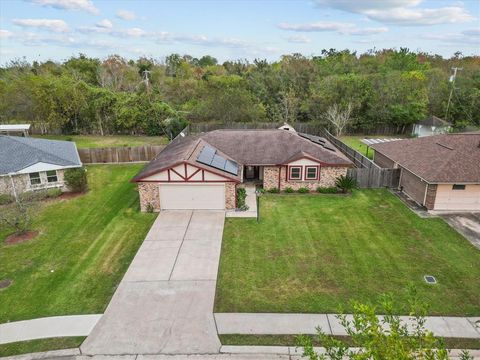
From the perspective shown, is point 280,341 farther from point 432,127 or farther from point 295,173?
point 432,127

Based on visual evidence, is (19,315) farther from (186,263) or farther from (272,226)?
(272,226)

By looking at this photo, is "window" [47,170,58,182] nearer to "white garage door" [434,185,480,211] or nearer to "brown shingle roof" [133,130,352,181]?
"brown shingle roof" [133,130,352,181]

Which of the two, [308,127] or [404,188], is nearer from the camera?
[404,188]

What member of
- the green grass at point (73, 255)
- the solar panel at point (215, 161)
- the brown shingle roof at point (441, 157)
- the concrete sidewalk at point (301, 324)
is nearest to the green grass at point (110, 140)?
the green grass at point (73, 255)

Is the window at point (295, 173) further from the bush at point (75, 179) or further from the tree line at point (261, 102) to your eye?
the tree line at point (261, 102)

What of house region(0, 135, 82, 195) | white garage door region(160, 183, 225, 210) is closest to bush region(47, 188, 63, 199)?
house region(0, 135, 82, 195)

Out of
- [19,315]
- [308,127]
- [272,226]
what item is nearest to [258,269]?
[272,226]
